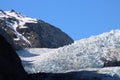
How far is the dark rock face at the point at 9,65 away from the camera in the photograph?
66.1ft

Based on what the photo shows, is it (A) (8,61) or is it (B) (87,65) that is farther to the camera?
(B) (87,65)

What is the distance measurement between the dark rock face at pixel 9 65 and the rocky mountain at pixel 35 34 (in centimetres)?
3984

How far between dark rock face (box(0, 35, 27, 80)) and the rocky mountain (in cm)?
3984

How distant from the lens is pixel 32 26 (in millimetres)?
74938

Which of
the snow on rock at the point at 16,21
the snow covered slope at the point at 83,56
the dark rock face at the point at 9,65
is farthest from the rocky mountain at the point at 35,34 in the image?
the dark rock face at the point at 9,65

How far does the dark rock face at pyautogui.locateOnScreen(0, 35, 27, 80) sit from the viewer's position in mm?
20141

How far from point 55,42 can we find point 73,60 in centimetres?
3478

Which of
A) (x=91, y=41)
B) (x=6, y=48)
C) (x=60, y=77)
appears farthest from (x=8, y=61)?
(x=91, y=41)

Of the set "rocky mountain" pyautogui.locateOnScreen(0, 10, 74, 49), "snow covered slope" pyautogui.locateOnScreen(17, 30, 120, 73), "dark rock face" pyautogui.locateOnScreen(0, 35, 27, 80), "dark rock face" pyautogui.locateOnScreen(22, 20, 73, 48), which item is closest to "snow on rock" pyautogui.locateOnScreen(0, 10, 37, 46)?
"rocky mountain" pyautogui.locateOnScreen(0, 10, 74, 49)

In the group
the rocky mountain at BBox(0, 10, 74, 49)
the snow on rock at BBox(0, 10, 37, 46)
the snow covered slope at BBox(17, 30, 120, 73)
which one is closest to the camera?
the snow covered slope at BBox(17, 30, 120, 73)

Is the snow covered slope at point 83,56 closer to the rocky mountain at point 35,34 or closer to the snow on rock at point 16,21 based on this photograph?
the rocky mountain at point 35,34

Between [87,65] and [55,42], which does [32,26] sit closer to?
[55,42]

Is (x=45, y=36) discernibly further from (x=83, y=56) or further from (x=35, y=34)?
(x=83, y=56)

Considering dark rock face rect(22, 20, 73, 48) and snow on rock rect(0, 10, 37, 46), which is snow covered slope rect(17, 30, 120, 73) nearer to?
dark rock face rect(22, 20, 73, 48)
